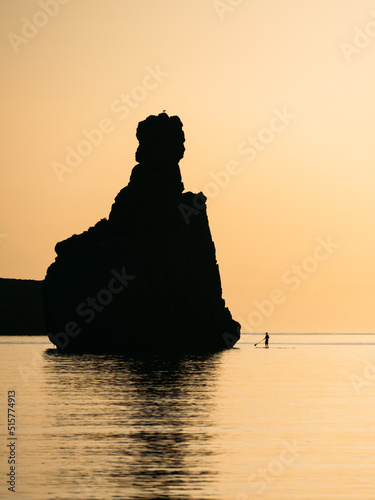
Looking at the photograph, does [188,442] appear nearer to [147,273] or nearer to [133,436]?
[133,436]

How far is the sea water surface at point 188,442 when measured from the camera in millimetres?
28703

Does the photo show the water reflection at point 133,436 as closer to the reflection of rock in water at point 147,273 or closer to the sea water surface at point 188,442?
the sea water surface at point 188,442

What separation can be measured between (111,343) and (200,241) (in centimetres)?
3122

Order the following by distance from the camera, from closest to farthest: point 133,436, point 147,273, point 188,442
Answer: point 188,442 < point 133,436 < point 147,273

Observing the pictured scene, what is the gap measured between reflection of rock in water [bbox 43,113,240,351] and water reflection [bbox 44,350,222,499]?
315 feet

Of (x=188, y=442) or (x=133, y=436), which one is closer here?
(x=188, y=442)

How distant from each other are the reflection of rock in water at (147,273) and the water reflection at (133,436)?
315 ft

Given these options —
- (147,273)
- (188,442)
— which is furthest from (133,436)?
(147,273)

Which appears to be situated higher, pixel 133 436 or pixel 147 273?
pixel 147 273

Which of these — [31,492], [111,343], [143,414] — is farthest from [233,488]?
[111,343]

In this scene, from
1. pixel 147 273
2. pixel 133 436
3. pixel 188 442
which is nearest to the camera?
pixel 188 442

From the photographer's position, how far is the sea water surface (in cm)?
2870

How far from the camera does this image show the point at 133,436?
39719 mm

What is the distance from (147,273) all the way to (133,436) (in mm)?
136553
